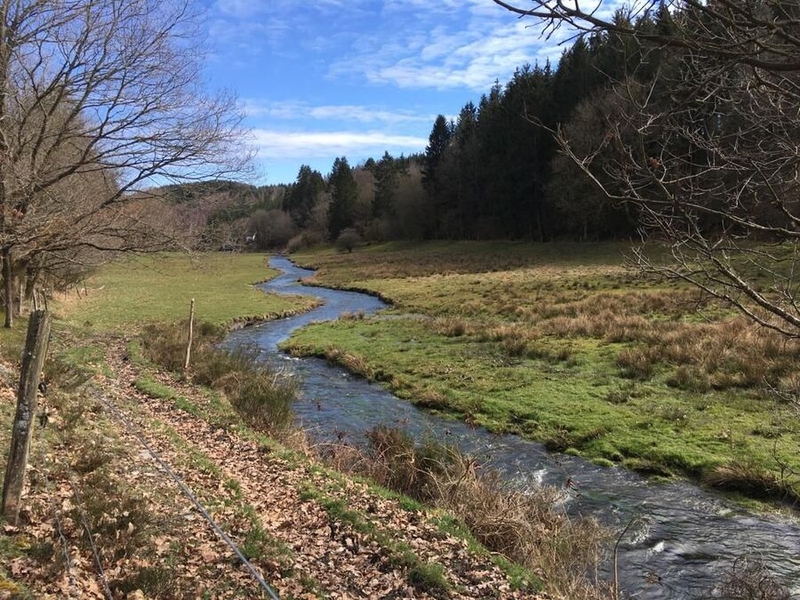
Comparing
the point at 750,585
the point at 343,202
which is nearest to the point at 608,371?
the point at 750,585

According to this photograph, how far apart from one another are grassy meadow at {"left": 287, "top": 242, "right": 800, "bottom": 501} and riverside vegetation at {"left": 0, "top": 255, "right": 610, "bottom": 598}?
3101 mm

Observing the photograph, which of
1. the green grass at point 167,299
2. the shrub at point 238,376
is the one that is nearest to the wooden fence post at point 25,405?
the shrub at point 238,376

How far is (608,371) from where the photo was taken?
14867 millimetres

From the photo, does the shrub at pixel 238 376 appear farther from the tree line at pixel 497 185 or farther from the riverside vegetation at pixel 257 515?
the tree line at pixel 497 185

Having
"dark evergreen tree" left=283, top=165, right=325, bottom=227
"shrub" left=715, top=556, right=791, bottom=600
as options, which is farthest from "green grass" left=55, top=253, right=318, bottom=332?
"dark evergreen tree" left=283, top=165, right=325, bottom=227

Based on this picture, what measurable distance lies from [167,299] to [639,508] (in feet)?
106

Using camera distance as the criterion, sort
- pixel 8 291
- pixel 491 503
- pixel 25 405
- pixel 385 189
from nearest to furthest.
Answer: pixel 25 405
pixel 491 503
pixel 8 291
pixel 385 189

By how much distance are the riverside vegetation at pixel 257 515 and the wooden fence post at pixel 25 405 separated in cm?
38

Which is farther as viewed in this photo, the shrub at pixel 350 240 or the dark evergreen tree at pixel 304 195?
the dark evergreen tree at pixel 304 195

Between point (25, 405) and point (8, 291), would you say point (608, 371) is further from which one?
point (8, 291)

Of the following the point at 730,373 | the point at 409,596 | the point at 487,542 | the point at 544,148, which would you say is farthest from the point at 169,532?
the point at 544,148

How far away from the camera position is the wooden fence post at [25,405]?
5.07 meters

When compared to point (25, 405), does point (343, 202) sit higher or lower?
higher

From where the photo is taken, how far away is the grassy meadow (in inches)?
389
